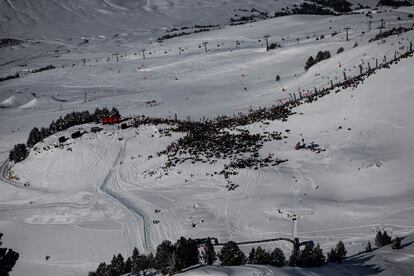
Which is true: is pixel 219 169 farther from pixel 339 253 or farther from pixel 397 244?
pixel 397 244

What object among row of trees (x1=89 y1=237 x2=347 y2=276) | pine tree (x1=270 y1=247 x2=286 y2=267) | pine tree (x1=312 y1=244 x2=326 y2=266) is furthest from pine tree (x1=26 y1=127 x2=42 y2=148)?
pine tree (x1=312 y1=244 x2=326 y2=266)

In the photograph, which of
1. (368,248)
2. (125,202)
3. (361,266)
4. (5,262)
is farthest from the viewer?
(125,202)

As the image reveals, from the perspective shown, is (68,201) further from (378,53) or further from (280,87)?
(378,53)

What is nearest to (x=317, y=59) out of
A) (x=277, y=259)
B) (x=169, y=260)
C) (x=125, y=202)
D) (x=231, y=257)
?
(x=125, y=202)

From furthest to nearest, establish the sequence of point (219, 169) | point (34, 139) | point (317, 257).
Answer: point (34, 139)
point (219, 169)
point (317, 257)

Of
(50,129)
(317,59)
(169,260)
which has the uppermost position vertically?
(317,59)

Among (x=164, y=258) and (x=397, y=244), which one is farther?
(x=397, y=244)

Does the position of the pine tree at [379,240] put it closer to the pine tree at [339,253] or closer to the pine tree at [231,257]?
the pine tree at [339,253]

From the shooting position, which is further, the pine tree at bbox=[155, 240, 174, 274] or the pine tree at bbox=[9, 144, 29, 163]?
the pine tree at bbox=[9, 144, 29, 163]

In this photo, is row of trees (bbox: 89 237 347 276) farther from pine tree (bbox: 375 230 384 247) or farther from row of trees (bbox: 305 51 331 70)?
row of trees (bbox: 305 51 331 70)
